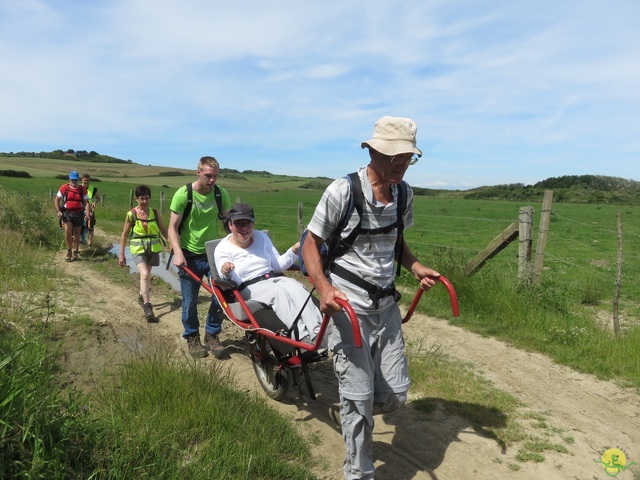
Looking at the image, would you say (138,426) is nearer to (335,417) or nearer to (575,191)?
(335,417)

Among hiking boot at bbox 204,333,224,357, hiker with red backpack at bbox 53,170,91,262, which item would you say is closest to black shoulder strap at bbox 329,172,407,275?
hiking boot at bbox 204,333,224,357

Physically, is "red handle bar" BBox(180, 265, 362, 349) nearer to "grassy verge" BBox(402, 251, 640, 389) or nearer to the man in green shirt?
the man in green shirt

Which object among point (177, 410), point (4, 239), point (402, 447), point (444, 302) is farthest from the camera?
point (4, 239)

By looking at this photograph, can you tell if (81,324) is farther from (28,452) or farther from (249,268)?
(28,452)

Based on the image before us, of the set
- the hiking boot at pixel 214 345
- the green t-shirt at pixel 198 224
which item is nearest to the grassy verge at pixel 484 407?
the hiking boot at pixel 214 345

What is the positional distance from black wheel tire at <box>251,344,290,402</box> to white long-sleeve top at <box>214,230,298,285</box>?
779 mm

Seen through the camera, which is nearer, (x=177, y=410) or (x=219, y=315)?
(x=177, y=410)

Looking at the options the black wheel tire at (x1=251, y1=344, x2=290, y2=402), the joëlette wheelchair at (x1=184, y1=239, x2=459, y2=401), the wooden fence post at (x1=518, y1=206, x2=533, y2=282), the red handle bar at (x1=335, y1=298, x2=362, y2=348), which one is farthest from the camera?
the wooden fence post at (x1=518, y1=206, x2=533, y2=282)

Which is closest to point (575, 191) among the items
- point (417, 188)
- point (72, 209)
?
point (417, 188)

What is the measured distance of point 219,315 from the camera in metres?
5.83

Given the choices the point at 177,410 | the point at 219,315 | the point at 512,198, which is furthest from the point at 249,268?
the point at 512,198

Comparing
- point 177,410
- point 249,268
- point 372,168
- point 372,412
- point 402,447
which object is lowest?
point 402,447

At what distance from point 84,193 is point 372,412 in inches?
396

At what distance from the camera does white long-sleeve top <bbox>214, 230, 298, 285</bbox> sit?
5023 mm
